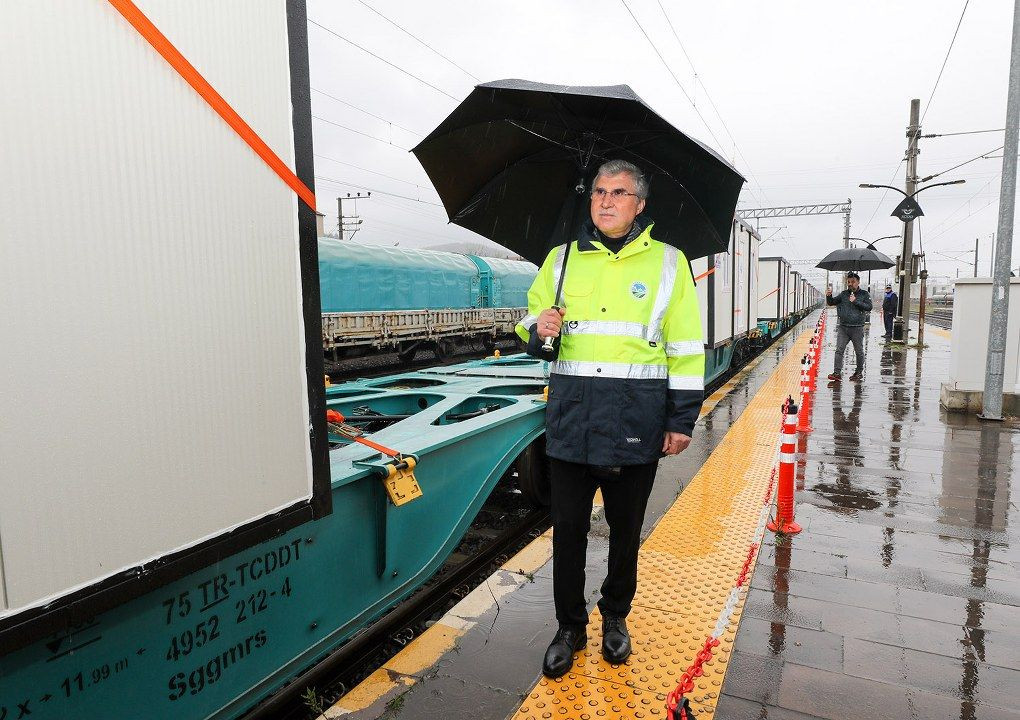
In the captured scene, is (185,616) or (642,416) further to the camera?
(642,416)

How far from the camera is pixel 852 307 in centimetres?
1057

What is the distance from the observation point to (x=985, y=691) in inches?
102

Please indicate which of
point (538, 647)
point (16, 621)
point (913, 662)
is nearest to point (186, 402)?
point (16, 621)

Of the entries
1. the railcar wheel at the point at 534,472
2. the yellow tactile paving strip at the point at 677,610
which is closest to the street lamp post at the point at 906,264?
the yellow tactile paving strip at the point at 677,610

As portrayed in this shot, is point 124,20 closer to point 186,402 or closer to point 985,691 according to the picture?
point 186,402

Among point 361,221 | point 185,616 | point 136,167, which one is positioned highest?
point 361,221

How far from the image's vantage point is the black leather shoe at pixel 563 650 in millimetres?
2670

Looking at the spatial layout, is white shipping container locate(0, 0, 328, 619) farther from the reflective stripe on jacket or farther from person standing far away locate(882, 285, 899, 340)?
person standing far away locate(882, 285, 899, 340)

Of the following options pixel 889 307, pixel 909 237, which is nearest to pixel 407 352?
pixel 909 237

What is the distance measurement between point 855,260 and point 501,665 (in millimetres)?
13210

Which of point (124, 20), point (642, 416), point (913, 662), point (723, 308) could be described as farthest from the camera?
point (723, 308)

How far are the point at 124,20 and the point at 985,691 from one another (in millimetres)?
3698

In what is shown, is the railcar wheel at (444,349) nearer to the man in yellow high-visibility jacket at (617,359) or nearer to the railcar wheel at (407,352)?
the railcar wheel at (407,352)

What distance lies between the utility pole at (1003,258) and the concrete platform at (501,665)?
6.17m
